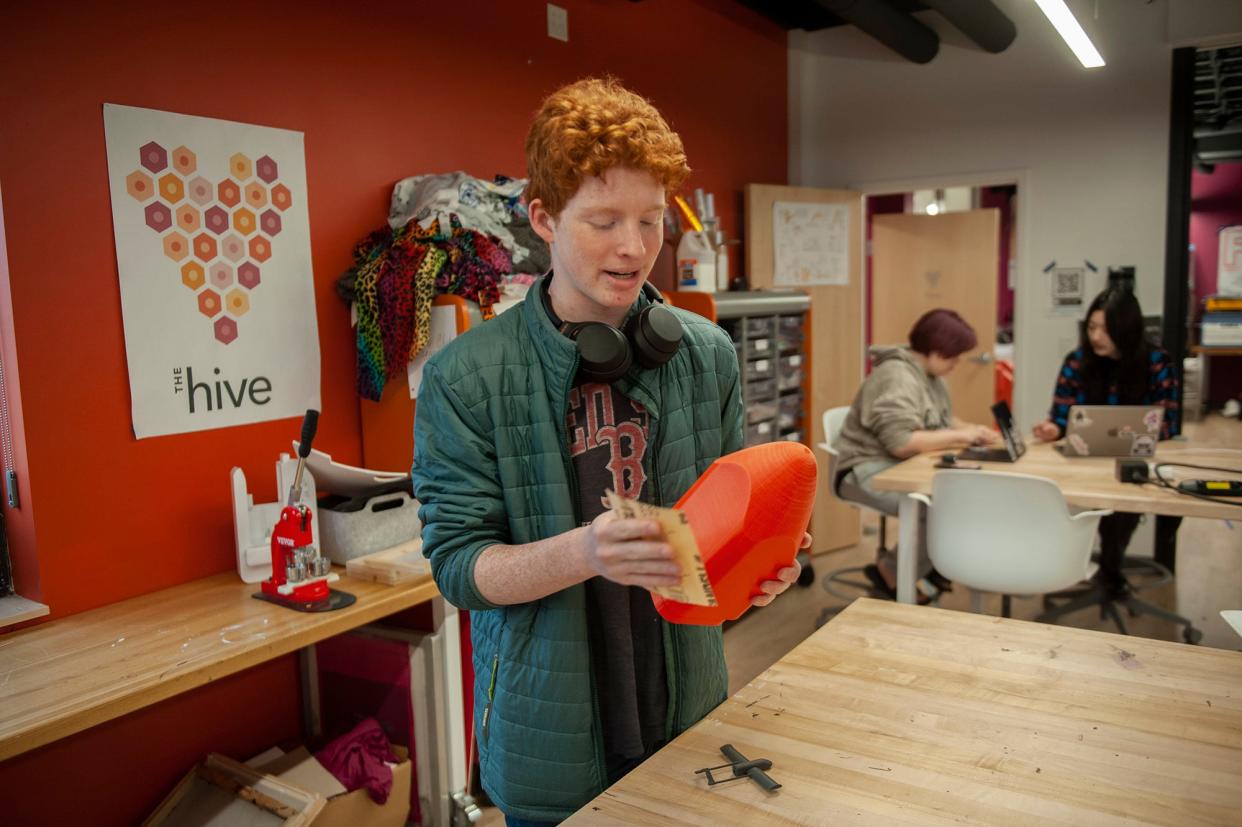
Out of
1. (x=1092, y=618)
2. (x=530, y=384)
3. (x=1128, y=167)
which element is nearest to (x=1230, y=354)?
(x=1128, y=167)

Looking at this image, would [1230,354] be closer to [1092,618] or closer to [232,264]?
[1092,618]

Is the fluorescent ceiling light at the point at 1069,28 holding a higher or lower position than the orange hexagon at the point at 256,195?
higher

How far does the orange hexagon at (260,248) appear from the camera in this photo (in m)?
2.74

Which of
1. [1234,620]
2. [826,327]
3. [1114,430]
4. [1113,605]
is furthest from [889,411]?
[1234,620]

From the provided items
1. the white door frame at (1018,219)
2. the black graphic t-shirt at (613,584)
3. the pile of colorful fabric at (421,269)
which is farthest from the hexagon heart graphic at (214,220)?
the white door frame at (1018,219)

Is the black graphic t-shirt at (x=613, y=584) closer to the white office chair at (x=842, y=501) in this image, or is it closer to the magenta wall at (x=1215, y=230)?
the white office chair at (x=842, y=501)

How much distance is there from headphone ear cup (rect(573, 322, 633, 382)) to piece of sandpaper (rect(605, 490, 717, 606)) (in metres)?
0.31

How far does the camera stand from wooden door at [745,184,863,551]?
17.9ft

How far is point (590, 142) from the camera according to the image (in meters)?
1.19

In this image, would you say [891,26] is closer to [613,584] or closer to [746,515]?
[613,584]

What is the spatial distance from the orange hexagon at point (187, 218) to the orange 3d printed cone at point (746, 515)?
6.76 feet

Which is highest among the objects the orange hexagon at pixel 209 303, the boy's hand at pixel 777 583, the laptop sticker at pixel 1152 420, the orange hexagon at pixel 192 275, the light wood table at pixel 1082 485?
the orange hexagon at pixel 192 275

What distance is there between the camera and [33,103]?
223 cm

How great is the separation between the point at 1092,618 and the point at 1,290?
4.52 metres
